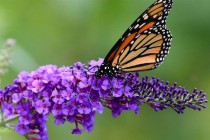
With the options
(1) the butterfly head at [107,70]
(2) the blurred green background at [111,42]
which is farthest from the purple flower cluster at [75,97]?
(2) the blurred green background at [111,42]

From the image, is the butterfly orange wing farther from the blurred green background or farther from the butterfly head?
the blurred green background

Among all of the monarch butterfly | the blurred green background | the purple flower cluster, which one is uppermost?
the blurred green background

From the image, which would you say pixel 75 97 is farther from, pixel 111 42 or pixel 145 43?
pixel 111 42

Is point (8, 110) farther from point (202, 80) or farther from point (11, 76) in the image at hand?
point (202, 80)

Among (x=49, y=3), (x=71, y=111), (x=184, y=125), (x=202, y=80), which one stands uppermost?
(x=49, y=3)

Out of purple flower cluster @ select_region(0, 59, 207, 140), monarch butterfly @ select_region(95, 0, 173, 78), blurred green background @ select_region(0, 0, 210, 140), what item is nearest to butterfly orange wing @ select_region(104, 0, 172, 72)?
monarch butterfly @ select_region(95, 0, 173, 78)

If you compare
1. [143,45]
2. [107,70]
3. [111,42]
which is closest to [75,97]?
[107,70]

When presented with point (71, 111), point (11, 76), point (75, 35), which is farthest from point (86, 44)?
point (71, 111)
